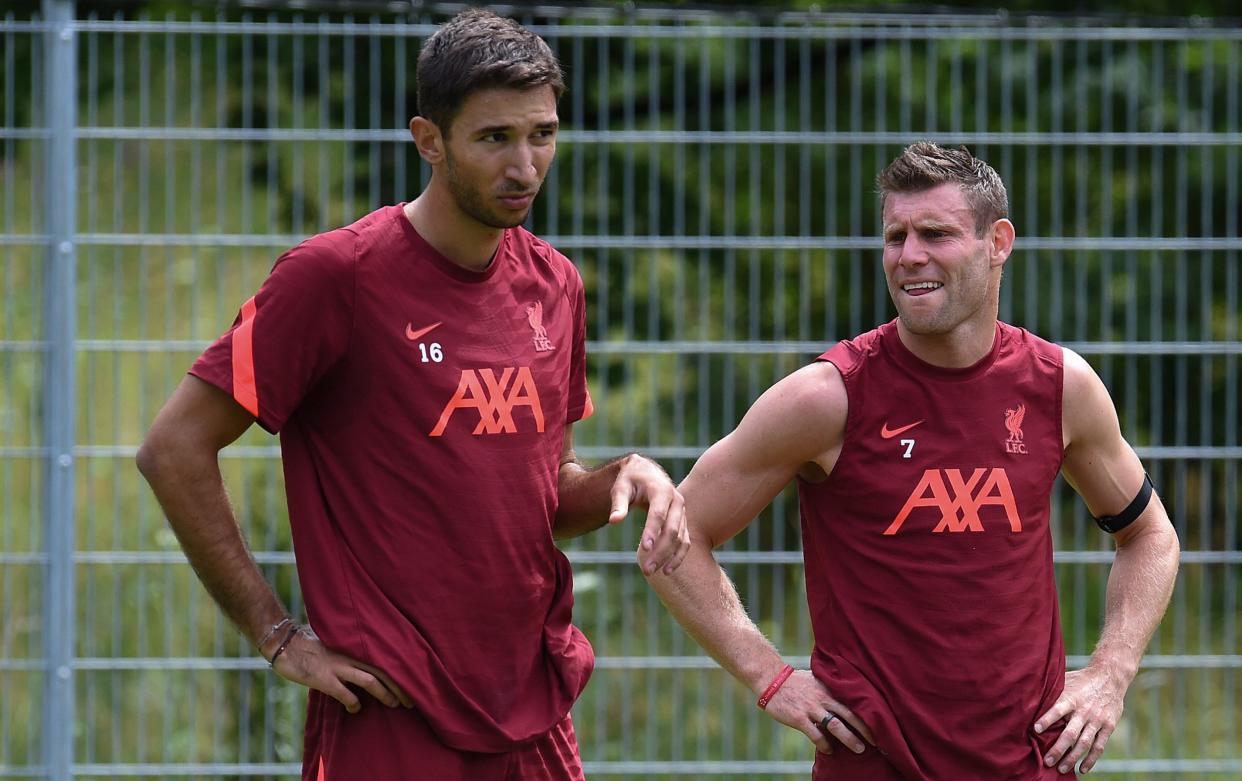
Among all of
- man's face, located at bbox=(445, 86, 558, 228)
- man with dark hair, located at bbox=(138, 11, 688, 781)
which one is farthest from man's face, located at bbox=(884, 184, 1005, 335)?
man's face, located at bbox=(445, 86, 558, 228)

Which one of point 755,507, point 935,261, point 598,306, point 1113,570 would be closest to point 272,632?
point 755,507

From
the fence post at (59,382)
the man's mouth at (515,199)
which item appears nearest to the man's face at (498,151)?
the man's mouth at (515,199)

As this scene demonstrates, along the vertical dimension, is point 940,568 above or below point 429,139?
below

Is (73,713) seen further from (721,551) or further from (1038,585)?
(1038,585)

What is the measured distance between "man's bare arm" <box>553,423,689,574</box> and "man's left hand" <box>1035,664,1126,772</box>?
925 millimetres

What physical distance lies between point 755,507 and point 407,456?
0.81 metres

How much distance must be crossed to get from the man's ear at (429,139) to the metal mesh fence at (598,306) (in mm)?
2134

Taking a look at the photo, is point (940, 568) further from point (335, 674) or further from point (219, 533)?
point (219, 533)

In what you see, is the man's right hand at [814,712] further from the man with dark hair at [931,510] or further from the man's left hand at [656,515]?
the man's left hand at [656,515]

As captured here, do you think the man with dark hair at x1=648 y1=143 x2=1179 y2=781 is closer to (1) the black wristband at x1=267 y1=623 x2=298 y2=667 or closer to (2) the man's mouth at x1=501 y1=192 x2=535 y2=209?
(2) the man's mouth at x1=501 y1=192 x2=535 y2=209

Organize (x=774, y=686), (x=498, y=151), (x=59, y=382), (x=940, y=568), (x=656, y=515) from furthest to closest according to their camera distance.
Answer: (x=59, y=382), (x=774, y=686), (x=940, y=568), (x=498, y=151), (x=656, y=515)

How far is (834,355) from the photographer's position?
11.1 feet

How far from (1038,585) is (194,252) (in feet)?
9.56

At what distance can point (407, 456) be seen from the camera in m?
2.96
